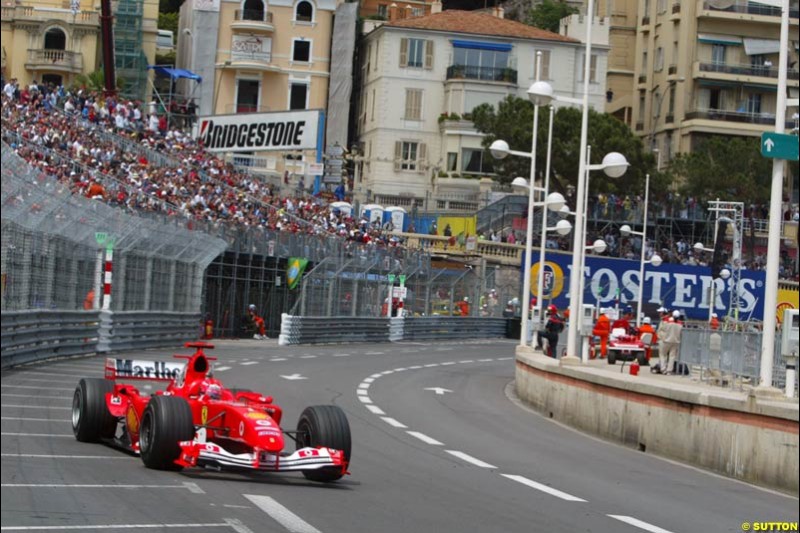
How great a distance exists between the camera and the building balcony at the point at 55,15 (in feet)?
237

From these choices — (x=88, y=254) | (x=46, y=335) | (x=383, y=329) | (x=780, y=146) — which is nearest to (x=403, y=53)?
(x=383, y=329)

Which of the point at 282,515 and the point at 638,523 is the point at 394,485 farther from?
the point at 282,515

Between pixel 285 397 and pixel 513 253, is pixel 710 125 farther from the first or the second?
pixel 285 397

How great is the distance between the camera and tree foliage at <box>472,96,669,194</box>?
245 ft

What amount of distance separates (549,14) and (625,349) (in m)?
62.5

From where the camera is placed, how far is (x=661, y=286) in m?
63.5

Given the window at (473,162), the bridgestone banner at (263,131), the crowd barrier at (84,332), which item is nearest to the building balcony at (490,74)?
Result: the window at (473,162)

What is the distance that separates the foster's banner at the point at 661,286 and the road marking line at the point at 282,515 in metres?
49.7

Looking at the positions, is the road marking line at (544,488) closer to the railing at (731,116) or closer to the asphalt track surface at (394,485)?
the asphalt track surface at (394,485)

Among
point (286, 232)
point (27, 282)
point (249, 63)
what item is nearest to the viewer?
point (27, 282)

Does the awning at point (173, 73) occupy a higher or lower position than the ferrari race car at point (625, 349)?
higher

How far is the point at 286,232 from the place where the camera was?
48.3 m

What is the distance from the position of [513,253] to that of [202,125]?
16141mm

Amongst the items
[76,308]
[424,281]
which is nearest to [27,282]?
[76,308]
